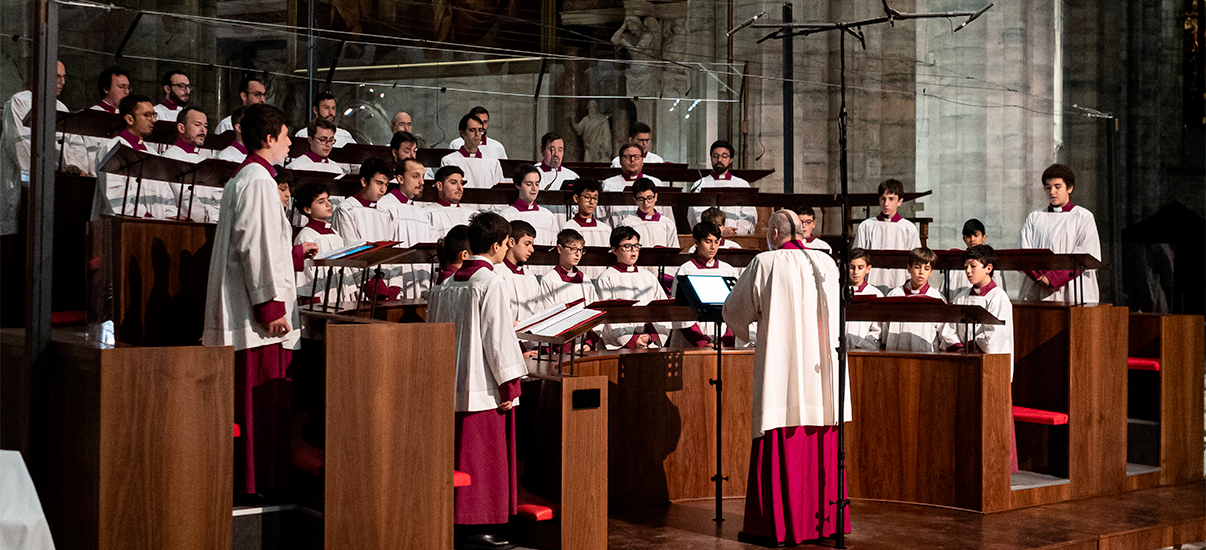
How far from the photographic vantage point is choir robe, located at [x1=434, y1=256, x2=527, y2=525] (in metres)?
5.09

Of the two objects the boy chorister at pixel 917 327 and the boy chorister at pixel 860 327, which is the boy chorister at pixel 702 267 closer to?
the boy chorister at pixel 860 327

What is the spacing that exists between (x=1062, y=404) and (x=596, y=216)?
4269mm

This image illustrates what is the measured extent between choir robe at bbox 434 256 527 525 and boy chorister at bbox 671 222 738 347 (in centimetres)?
251

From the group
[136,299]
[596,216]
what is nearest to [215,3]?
[596,216]

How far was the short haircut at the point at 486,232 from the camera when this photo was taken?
17.0ft

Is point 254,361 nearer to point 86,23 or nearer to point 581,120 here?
point 86,23

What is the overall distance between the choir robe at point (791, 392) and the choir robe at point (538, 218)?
3041 millimetres

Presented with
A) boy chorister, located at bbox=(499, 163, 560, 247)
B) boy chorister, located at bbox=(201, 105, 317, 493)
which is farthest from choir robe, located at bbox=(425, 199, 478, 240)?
boy chorister, located at bbox=(201, 105, 317, 493)

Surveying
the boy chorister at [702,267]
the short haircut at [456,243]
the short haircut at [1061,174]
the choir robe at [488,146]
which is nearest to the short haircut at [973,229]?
the short haircut at [1061,174]

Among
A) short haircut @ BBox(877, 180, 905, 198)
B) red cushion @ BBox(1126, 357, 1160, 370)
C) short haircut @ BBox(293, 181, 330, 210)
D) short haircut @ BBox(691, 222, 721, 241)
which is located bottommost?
red cushion @ BBox(1126, 357, 1160, 370)

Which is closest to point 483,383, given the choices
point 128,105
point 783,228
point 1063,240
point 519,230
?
point 519,230

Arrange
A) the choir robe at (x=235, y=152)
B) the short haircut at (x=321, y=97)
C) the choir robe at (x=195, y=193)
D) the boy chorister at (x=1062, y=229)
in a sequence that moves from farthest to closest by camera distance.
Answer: the short haircut at (x=321, y=97)
the boy chorister at (x=1062, y=229)
the choir robe at (x=235, y=152)
the choir robe at (x=195, y=193)

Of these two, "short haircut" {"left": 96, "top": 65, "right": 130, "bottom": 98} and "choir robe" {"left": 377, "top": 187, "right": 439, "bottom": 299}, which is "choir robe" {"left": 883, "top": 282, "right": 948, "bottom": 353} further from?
"short haircut" {"left": 96, "top": 65, "right": 130, "bottom": 98}

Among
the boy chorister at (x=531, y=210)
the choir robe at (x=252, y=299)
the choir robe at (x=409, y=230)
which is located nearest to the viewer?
the choir robe at (x=252, y=299)
